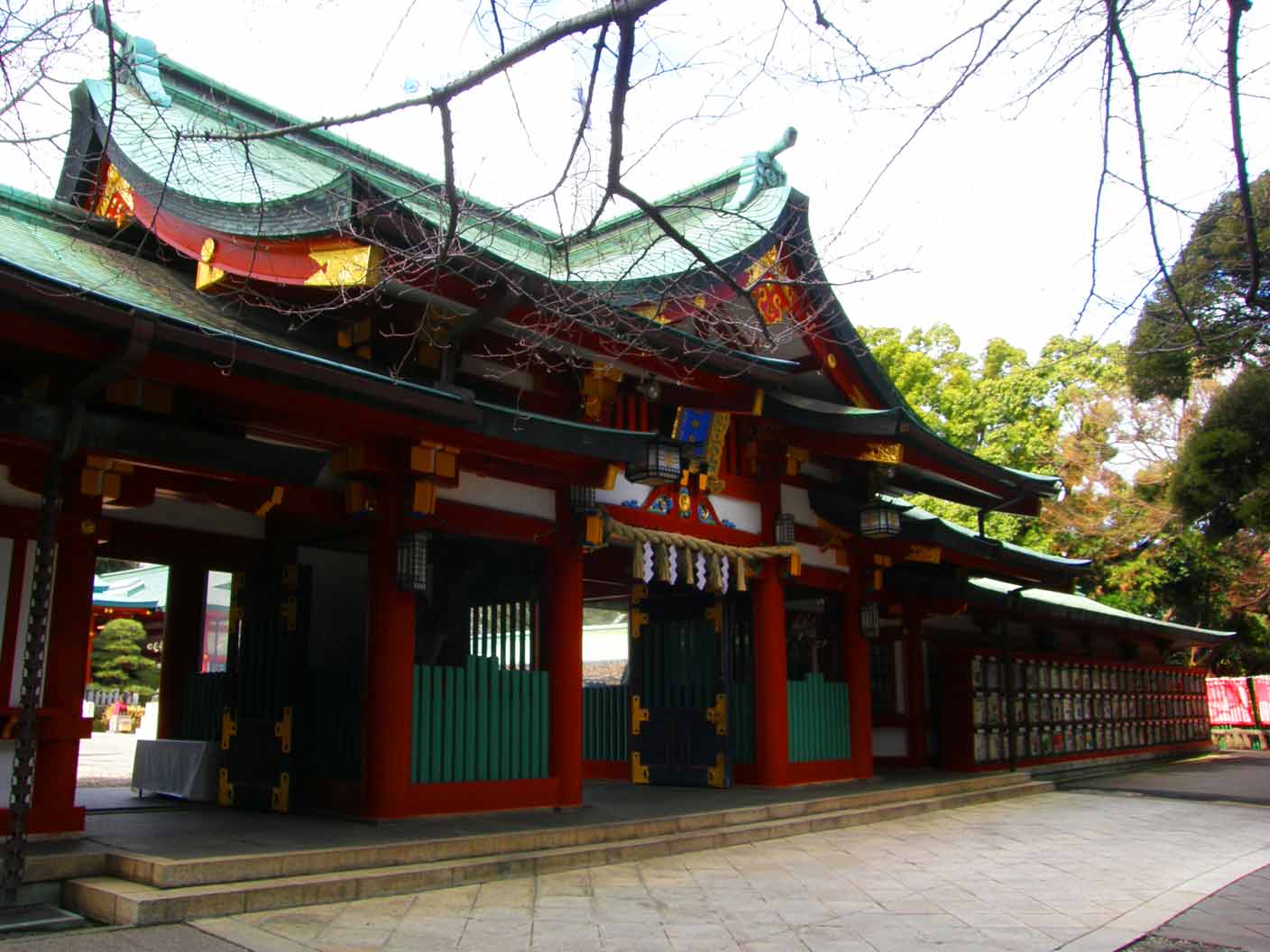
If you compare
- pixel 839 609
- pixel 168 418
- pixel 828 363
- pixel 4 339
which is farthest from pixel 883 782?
pixel 4 339

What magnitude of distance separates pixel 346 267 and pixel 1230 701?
1088 inches

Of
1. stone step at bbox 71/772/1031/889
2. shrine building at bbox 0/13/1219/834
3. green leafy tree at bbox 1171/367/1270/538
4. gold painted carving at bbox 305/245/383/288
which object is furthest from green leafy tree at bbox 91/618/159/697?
green leafy tree at bbox 1171/367/1270/538

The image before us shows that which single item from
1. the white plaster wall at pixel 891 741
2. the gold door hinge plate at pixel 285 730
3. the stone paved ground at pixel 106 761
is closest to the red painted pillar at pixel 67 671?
the stone paved ground at pixel 106 761

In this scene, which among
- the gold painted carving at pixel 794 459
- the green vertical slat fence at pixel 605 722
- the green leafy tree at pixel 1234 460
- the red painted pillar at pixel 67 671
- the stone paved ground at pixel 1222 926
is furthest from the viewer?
the green leafy tree at pixel 1234 460

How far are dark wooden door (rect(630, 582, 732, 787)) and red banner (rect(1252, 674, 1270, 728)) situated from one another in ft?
70.0

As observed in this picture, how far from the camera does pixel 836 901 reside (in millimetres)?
6801

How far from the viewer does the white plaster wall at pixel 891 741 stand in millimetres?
15078

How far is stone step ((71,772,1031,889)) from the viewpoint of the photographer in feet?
19.3

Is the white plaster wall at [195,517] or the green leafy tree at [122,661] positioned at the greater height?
the white plaster wall at [195,517]

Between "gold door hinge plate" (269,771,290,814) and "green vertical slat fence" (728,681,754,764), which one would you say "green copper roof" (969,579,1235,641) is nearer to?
"green vertical slat fence" (728,681,754,764)

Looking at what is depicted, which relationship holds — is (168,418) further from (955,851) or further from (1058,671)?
(1058,671)

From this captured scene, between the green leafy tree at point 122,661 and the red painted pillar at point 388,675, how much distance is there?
26.1 metres

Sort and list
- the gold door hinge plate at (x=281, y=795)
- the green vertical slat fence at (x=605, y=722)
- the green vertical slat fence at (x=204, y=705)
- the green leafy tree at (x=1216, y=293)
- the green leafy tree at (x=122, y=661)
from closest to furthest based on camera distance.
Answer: the green leafy tree at (x=1216, y=293), the gold door hinge plate at (x=281, y=795), the green vertical slat fence at (x=204, y=705), the green vertical slat fence at (x=605, y=722), the green leafy tree at (x=122, y=661)

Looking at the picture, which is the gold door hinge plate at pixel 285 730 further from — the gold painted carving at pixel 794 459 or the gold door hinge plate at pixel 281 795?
the gold painted carving at pixel 794 459
